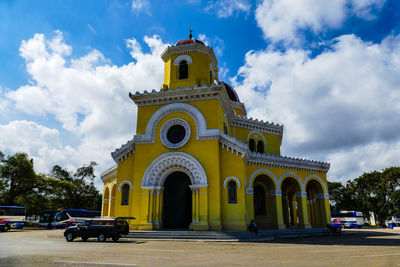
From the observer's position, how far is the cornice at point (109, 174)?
25.9 metres

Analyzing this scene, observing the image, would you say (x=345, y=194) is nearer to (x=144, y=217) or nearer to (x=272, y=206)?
(x=272, y=206)

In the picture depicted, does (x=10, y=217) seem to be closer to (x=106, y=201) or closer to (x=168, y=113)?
(x=106, y=201)

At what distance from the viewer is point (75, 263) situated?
27.6 feet

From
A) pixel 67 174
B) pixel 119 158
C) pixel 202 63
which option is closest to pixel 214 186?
pixel 119 158

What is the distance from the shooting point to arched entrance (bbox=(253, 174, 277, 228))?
24269 mm

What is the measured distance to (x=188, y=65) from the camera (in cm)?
2506

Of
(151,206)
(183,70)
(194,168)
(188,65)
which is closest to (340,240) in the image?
(194,168)

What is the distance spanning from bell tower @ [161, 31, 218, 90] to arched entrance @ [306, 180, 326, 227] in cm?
1427

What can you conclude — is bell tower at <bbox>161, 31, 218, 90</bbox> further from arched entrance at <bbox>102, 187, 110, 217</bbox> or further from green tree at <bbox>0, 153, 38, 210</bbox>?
green tree at <bbox>0, 153, 38, 210</bbox>

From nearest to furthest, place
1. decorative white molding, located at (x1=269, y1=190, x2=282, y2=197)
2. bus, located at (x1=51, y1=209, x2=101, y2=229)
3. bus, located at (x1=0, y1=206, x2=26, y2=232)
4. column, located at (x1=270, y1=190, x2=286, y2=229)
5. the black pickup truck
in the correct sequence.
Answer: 1. the black pickup truck
2. column, located at (x1=270, y1=190, x2=286, y2=229)
3. decorative white molding, located at (x1=269, y1=190, x2=282, y2=197)
4. bus, located at (x1=0, y1=206, x2=26, y2=232)
5. bus, located at (x1=51, y1=209, x2=101, y2=229)

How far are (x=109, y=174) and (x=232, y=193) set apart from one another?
12331 millimetres

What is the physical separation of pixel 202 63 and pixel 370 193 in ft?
139

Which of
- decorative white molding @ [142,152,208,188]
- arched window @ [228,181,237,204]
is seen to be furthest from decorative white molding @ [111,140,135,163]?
arched window @ [228,181,237,204]

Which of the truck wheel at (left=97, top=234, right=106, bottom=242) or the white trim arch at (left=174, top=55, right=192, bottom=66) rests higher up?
the white trim arch at (left=174, top=55, right=192, bottom=66)
